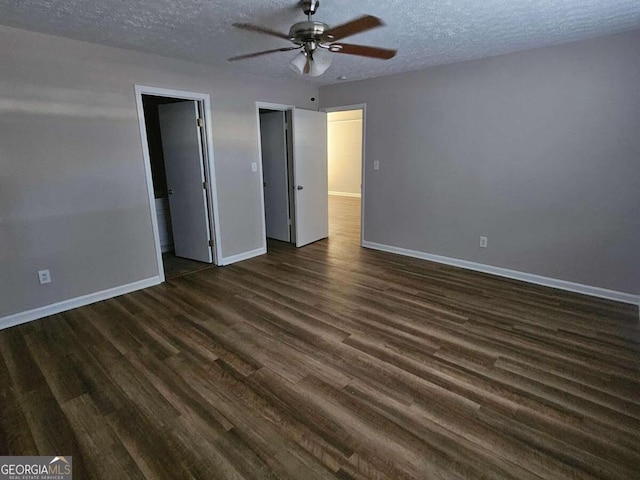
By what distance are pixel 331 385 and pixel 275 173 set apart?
12.7ft

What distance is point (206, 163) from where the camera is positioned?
4.14m

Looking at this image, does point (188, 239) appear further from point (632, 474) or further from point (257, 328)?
point (632, 474)

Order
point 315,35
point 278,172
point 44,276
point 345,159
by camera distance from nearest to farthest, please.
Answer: point 315,35 → point 44,276 → point 278,172 → point 345,159

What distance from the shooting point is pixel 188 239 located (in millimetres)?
4641

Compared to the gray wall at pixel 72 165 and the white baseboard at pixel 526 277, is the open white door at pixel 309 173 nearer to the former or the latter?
the white baseboard at pixel 526 277

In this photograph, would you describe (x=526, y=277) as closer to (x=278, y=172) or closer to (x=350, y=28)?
(x=350, y=28)

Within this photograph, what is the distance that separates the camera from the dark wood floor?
1.64m

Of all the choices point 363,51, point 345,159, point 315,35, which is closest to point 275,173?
point 363,51

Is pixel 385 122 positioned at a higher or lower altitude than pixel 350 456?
higher

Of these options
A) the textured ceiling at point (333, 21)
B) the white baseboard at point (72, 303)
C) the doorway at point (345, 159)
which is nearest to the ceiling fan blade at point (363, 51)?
the textured ceiling at point (333, 21)

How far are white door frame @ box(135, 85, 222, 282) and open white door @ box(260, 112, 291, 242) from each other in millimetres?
1282

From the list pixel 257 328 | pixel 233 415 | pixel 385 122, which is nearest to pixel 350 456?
pixel 233 415

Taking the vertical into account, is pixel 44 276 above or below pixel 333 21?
below

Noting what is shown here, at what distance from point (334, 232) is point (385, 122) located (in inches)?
89.6
